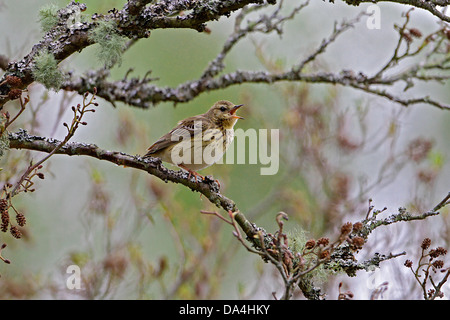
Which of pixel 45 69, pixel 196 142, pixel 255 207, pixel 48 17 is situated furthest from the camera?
pixel 255 207

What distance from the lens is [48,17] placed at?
132 inches

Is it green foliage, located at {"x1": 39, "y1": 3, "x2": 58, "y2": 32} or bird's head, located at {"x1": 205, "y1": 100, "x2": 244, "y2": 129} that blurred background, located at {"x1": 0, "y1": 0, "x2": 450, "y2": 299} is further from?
green foliage, located at {"x1": 39, "y1": 3, "x2": 58, "y2": 32}

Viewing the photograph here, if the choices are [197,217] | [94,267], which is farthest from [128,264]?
[197,217]

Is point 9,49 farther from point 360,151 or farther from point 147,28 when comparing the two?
point 360,151

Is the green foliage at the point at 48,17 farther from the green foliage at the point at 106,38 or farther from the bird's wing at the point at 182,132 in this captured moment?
the bird's wing at the point at 182,132

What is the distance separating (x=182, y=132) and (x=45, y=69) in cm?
184

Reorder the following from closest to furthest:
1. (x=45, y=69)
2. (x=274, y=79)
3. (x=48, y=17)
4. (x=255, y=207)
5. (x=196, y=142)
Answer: (x=45, y=69) → (x=48, y=17) → (x=196, y=142) → (x=274, y=79) → (x=255, y=207)

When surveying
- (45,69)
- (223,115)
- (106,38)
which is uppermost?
(223,115)

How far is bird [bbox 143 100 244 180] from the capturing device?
15.5 feet

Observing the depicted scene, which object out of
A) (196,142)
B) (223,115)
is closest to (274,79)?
(223,115)

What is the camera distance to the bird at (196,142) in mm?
4727

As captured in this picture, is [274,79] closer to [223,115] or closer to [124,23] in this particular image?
[223,115]

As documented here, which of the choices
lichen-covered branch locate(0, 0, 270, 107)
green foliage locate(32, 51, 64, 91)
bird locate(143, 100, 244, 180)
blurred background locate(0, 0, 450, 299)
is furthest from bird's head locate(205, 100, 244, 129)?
green foliage locate(32, 51, 64, 91)

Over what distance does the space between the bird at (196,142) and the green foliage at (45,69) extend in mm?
1549
